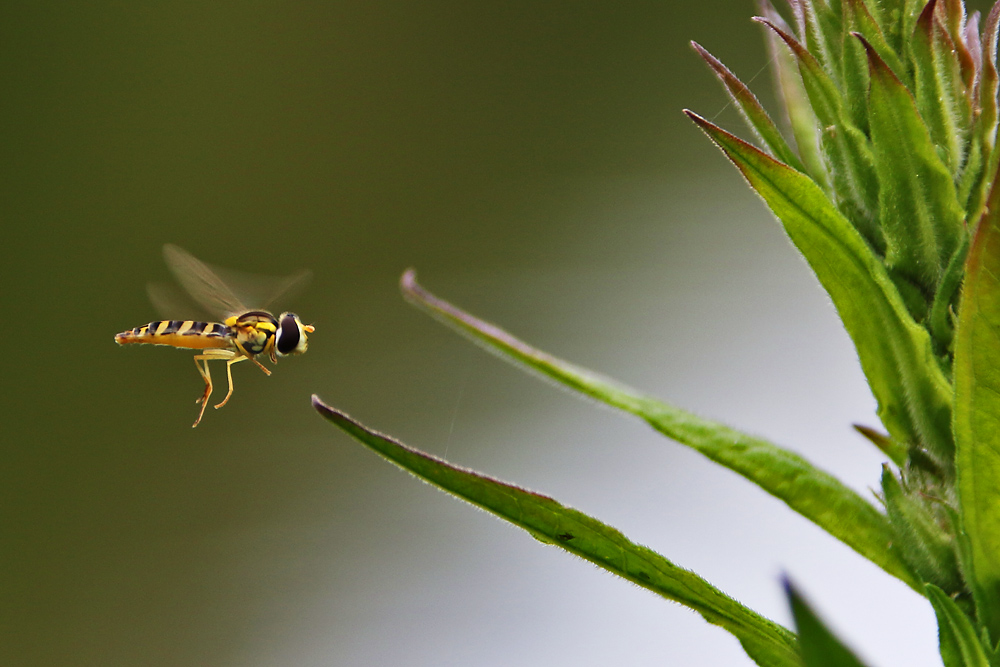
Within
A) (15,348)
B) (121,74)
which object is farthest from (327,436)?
(121,74)

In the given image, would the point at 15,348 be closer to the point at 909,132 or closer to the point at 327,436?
the point at 327,436

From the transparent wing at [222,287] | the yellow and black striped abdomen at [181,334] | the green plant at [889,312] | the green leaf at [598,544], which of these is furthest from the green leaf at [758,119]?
the yellow and black striped abdomen at [181,334]

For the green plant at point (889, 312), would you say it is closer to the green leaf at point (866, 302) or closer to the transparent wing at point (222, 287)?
the green leaf at point (866, 302)

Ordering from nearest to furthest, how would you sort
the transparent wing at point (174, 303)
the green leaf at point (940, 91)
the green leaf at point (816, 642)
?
the green leaf at point (816, 642) < the green leaf at point (940, 91) < the transparent wing at point (174, 303)

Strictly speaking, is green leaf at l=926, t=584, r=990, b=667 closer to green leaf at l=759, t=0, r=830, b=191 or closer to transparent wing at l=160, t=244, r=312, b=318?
green leaf at l=759, t=0, r=830, b=191

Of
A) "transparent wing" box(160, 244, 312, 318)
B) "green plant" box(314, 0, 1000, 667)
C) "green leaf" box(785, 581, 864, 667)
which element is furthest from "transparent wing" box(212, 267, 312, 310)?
"green leaf" box(785, 581, 864, 667)

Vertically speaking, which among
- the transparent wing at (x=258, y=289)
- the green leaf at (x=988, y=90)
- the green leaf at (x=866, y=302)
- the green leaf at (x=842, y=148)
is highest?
the green leaf at (x=988, y=90)
